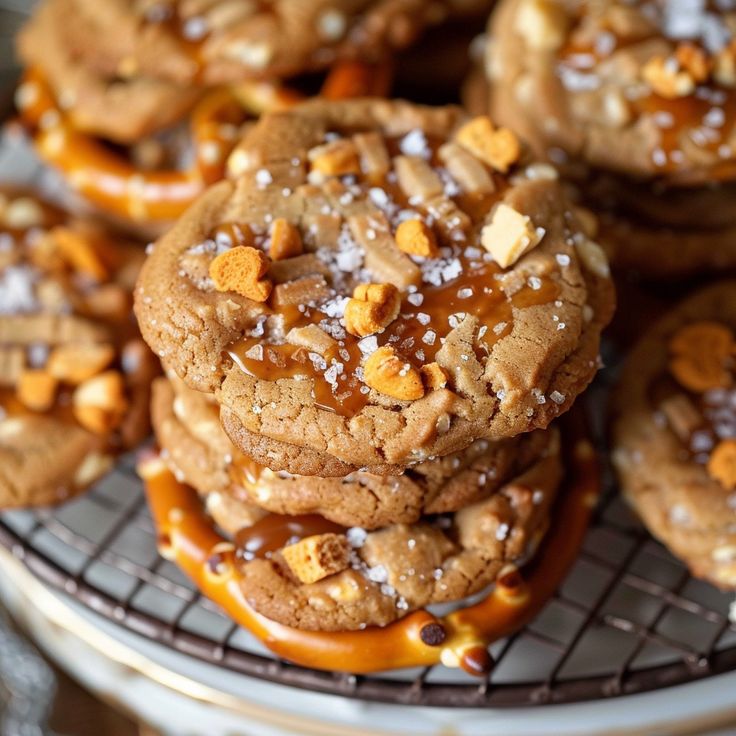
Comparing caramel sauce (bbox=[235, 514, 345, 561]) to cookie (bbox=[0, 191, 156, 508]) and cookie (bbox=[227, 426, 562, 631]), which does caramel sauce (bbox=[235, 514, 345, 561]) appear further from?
cookie (bbox=[0, 191, 156, 508])

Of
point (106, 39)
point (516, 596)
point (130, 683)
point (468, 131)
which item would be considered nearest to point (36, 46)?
point (106, 39)

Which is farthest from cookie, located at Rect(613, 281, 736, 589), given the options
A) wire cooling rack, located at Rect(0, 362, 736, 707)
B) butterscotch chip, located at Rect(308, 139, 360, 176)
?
butterscotch chip, located at Rect(308, 139, 360, 176)

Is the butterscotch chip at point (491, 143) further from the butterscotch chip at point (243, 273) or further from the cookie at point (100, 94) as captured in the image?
the cookie at point (100, 94)

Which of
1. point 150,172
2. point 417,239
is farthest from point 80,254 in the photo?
point 417,239

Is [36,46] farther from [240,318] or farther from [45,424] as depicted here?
[240,318]

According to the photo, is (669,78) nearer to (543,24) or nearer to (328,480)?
Result: (543,24)

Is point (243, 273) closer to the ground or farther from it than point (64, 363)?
farther from it
